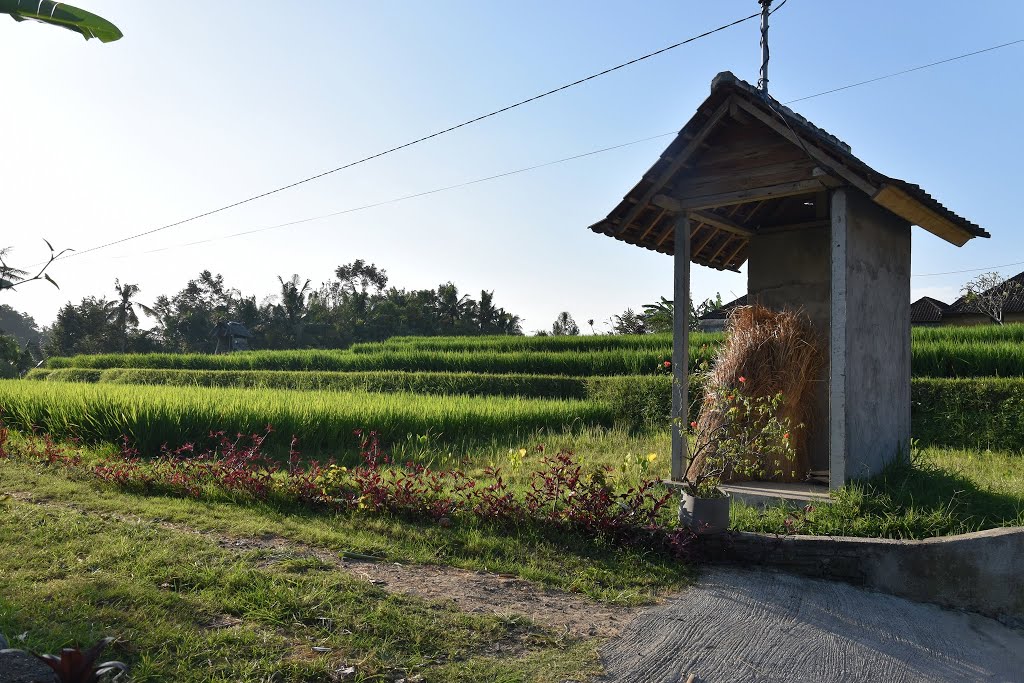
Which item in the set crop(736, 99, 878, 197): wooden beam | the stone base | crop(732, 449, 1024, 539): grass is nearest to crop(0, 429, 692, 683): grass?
crop(732, 449, 1024, 539): grass

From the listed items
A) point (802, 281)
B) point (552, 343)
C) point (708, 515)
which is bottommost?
point (708, 515)

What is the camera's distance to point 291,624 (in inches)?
146

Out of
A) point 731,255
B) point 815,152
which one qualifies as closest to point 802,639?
point 815,152

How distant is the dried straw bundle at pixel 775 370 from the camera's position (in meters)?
6.81

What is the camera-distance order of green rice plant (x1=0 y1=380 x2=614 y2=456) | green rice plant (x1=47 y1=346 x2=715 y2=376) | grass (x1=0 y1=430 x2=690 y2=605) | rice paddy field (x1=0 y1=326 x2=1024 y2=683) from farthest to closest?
green rice plant (x1=47 y1=346 x2=715 y2=376)
green rice plant (x1=0 y1=380 x2=614 y2=456)
grass (x1=0 y1=430 x2=690 y2=605)
rice paddy field (x1=0 y1=326 x2=1024 y2=683)

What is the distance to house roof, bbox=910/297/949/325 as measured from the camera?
32375 mm

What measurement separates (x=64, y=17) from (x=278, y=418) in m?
8.20

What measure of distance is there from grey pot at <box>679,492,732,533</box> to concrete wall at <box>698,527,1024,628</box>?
68cm

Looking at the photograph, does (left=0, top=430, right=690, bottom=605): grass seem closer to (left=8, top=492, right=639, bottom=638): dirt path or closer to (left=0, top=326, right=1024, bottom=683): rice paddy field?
(left=0, top=326, right=1024, bottom=683): rice paddy field

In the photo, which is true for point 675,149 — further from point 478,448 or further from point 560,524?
point 478,448

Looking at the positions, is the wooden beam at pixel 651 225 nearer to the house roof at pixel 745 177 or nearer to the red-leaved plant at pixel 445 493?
the house roof at pixel 745 177

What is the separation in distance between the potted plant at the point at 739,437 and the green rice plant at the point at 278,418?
4.31m

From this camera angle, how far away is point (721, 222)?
7453mm

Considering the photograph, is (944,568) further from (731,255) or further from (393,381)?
(393,381)
